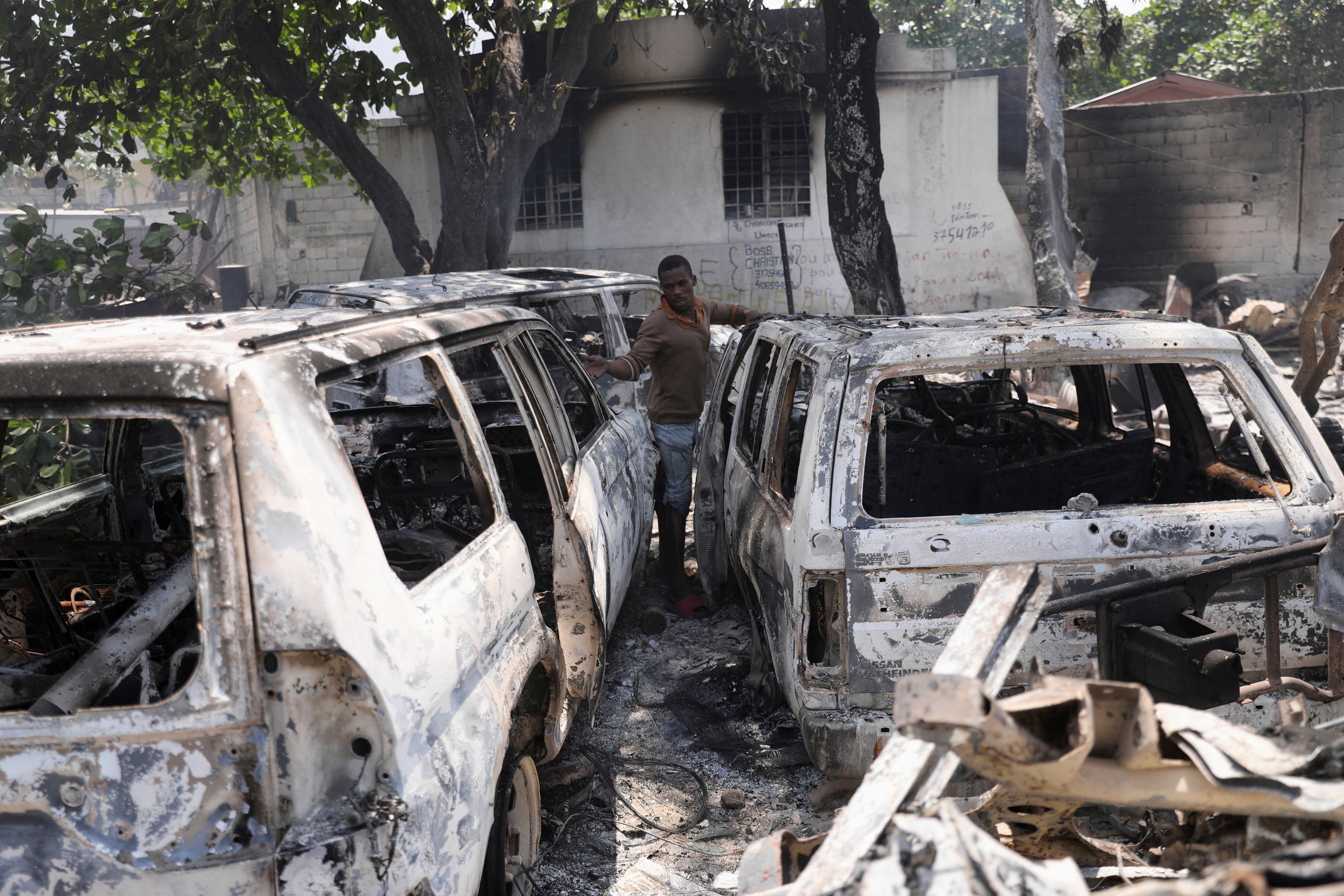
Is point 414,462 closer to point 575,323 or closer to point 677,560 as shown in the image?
point 677,560

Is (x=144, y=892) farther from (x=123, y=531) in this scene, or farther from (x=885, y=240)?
(x=885, y=240)

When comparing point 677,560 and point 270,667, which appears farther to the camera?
point 677,560

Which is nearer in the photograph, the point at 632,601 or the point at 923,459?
the point at 923,459

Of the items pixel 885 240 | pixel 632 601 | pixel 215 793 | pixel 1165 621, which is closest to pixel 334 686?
pixel 215 793

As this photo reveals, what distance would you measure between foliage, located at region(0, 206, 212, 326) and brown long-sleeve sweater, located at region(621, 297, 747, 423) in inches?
210

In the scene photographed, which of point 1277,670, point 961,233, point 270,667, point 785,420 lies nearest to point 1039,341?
point 785,420

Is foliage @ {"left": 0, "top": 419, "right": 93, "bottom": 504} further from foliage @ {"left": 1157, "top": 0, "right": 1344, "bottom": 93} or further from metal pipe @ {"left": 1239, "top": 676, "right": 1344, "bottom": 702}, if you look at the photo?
foliage @ {"left": 1157, "top": 0, "right": 1344, "bottom": 93}

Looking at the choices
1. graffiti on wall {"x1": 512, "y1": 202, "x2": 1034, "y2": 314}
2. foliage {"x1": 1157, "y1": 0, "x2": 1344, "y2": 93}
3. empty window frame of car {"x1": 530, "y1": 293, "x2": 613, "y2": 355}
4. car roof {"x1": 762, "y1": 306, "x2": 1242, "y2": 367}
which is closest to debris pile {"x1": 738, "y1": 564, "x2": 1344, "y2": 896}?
car roof {"x1": 762, "y1": 306, "x2": 1242, "y2": 367}

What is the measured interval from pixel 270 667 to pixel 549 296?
5.06m

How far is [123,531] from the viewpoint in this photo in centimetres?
367

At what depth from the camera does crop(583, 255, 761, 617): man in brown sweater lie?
5.61 m

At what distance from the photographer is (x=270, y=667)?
1787 mm

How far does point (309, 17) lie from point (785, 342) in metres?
9.31

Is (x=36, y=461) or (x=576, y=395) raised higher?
(x=576, y=395)
